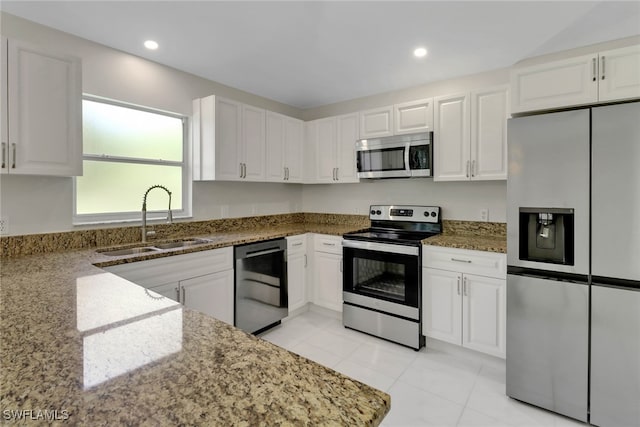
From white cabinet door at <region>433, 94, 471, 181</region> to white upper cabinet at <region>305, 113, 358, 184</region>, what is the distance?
0.87 metres

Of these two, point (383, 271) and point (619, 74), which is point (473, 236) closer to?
point (383, 271)

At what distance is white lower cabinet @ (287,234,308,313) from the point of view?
3227 millimetres

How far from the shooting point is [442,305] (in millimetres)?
2627

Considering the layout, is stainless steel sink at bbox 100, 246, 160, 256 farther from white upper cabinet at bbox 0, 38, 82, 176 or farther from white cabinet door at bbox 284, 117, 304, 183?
white cabinet door at bbox 284, 117, 304, 183

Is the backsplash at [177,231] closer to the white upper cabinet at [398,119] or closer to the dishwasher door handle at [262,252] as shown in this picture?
the dishwasher door handle at [262,252]

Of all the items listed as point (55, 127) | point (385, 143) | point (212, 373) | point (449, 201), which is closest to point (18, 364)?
point (212, 373)

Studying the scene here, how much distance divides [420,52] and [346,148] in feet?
4.06

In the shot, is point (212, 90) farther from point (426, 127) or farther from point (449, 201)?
point (449, 201)

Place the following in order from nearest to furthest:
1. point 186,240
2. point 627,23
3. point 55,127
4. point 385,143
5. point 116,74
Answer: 1. point 55,127
2. point 627,23
3. point 116,74
4. point 186,240
5. point 385,143

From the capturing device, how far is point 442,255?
2.60 metres

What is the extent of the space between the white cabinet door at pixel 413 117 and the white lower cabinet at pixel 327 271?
4.12 feet

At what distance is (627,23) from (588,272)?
176 centimetres

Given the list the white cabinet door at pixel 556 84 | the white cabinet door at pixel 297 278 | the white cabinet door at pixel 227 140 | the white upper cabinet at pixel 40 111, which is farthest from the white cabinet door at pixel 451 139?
the white upper cabinet at pixel 40 111

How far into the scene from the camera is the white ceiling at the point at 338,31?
1977 millimetres
